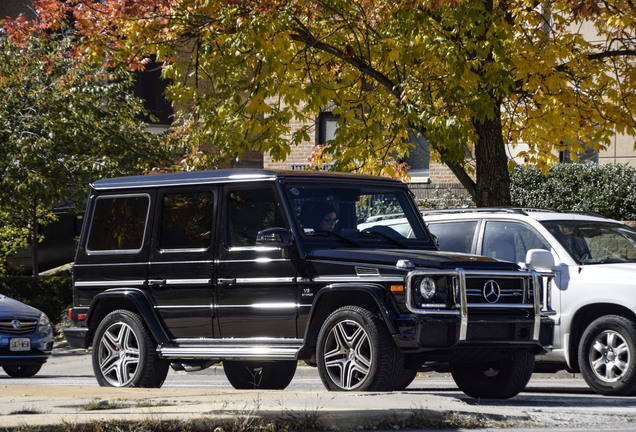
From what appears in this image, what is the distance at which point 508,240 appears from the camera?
1209 centimetres

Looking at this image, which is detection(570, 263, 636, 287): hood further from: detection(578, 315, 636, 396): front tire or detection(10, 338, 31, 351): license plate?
detection(10, 338, 31, 351): license plate

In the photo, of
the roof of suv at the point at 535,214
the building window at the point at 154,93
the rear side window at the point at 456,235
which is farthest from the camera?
the building window at the point at 154,93

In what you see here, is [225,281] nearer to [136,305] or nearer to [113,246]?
[136,305]

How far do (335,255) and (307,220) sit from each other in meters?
0.69

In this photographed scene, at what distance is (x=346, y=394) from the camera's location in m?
8.22

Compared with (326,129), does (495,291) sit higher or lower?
lower

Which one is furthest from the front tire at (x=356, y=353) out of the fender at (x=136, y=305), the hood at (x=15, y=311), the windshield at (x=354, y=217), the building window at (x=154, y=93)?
the building window at (x=154, y=93)

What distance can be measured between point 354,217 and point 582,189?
12.2m

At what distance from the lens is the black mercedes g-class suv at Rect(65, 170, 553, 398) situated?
8.69 m

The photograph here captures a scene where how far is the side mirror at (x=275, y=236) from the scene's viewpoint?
9414 mm

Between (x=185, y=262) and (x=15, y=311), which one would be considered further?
(x=15, y=311)

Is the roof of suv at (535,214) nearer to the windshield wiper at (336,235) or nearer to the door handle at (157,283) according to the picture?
the windshield wiper at (336,235)

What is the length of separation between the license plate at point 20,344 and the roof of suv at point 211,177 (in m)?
4.67

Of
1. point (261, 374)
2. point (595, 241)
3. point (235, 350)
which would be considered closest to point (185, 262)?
point (235, 350)
